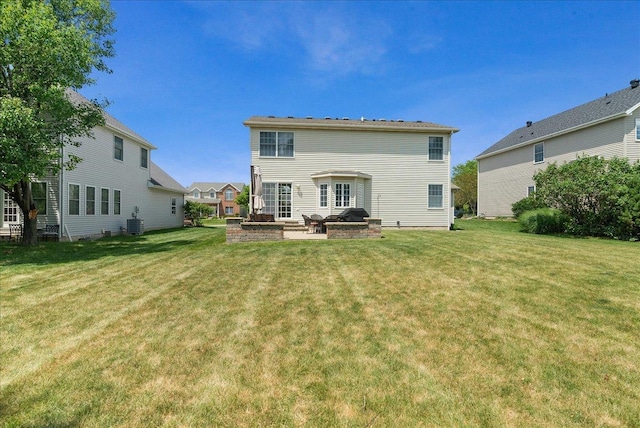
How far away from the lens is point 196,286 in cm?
535

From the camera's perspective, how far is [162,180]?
23250mm

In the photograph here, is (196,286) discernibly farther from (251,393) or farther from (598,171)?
(598,171)

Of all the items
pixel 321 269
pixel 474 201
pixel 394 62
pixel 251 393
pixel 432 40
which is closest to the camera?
pixel 251 393

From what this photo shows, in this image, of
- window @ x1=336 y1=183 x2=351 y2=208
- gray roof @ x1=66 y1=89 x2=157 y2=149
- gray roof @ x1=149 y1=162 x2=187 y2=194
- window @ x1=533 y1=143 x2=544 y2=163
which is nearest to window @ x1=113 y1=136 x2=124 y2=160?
gray roof @ x1=66 y1=89 x2=157 y2=149

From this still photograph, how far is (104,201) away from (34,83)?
741cm

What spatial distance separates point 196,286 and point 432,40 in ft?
40.5

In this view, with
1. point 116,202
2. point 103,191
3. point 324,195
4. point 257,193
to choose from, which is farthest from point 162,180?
point 257,193

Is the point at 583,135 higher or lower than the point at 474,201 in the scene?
higher

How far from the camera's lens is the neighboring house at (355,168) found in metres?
15.9

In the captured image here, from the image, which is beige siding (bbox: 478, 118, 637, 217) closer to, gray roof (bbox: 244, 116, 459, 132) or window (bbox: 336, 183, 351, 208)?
gray roof (bbox: 244, 116, 459, 132)

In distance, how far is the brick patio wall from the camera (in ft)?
33.7

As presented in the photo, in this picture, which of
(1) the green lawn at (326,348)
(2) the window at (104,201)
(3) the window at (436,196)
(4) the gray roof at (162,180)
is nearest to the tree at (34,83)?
(2) the window at (104,201)

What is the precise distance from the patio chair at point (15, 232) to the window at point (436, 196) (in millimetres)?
19878

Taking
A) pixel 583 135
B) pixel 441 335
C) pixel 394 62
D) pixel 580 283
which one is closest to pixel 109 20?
pixel 394 62
